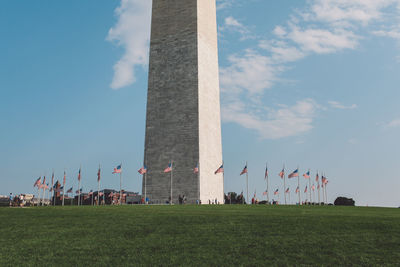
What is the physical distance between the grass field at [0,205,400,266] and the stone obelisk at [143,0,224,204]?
91.2 feet

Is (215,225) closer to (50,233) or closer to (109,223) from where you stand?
(109,223)

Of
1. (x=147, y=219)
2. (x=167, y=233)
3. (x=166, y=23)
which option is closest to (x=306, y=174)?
(x=166, y=23)

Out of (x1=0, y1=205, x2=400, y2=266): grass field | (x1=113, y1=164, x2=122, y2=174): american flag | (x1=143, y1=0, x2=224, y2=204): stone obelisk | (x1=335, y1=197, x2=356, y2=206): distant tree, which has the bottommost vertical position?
(x1=0, y1=205, x2=400, y2=266): grass field

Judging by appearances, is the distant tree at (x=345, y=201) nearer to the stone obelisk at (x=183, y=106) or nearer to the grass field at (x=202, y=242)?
the stone obelisk at (x=183, y=106)

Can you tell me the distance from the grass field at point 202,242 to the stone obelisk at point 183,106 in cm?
2781

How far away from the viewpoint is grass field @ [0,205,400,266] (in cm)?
1041

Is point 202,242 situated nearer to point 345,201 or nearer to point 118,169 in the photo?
point 118,169

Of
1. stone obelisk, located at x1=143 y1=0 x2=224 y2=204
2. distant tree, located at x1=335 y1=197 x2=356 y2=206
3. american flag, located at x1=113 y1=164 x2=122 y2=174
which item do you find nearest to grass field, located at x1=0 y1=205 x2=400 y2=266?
american flag, located at x1=113 y1=164 x2=122 y2=174

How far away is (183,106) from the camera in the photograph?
46656mm

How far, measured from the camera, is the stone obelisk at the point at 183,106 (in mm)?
45031

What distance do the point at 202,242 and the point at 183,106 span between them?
116 ft

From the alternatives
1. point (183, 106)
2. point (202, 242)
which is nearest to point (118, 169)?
point (183, 106)

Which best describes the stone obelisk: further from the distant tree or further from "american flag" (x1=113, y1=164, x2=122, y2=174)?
the distant tree

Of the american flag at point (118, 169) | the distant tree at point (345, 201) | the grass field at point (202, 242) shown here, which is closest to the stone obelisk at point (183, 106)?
the american flag at point (118, 169)
